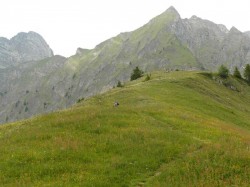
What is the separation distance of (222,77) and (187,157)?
292 feet

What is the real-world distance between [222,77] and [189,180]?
9298cm

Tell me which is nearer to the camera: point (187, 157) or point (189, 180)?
point (189, 180)

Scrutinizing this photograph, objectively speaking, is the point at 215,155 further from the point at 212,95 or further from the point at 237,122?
the point at 212,95

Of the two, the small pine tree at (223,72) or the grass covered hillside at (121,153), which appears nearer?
the grass covered hillside at (121,153)

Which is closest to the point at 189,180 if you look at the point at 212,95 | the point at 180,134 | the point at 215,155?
the point at 215,155

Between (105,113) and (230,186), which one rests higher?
(105,113)

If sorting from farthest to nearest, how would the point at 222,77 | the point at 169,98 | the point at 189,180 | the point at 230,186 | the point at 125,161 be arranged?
the point at 222,77
the point at 169,98
the point at 125,161
the point at 189,180
the point at 230,186

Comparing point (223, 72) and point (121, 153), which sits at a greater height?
point (223, 72)

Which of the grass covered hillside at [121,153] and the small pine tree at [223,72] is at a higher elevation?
the small pine tree at [223,72]

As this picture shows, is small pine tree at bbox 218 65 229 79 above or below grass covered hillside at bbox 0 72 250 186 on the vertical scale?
above

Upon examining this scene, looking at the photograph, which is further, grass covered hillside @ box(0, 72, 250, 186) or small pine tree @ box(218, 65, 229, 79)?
small pine tree @ box(218, 65, 229, 79)

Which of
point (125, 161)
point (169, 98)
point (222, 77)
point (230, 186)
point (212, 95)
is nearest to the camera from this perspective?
point (230, 186)

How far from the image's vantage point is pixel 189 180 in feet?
64.0

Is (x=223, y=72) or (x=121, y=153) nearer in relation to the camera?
(x=121, y=153)
